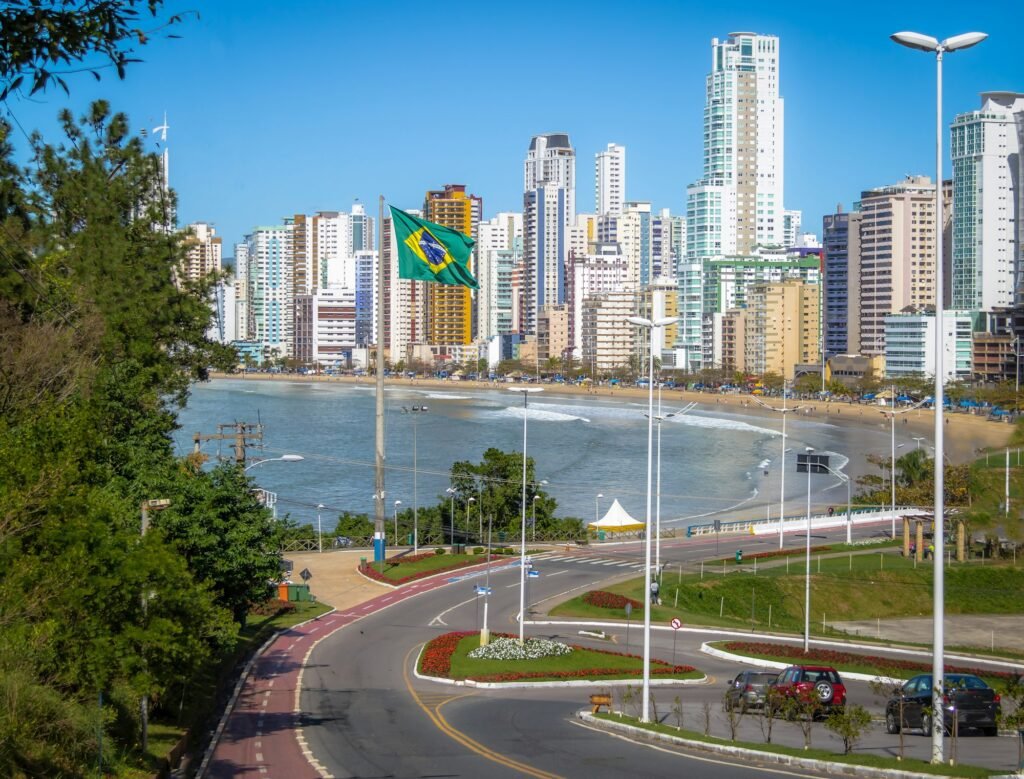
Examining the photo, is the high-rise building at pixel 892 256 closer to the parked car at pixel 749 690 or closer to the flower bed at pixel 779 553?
the flower bed at pixel 779 553

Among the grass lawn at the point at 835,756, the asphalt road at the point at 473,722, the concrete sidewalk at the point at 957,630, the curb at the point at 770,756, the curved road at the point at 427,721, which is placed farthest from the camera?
the concrete sidewalk at the point at 957,630

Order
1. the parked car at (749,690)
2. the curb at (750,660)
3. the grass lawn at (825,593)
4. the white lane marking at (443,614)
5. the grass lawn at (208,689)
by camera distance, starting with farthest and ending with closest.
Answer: the grass lawn at (825,593) < the white lane marking at (443,614) < the curb at (750,660) < the parked car at (749,690) < the grass lawn at (208,689)

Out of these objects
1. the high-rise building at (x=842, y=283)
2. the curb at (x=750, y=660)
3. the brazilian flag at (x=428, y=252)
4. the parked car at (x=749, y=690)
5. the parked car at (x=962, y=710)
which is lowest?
the curb at (x=750, y=660)

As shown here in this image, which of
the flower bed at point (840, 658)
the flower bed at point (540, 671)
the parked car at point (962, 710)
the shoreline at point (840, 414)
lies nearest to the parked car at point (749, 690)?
the parked car at point (962, 710)

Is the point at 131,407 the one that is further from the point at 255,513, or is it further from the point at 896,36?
the point at 896,36

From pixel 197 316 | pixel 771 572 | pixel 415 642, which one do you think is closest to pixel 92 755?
pixel 415 642

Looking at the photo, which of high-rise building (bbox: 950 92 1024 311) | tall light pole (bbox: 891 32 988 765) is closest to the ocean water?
tall light pole (bbox: 891 32 988 765)
